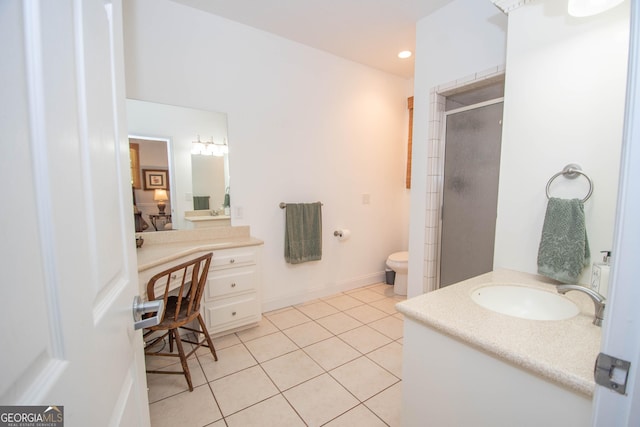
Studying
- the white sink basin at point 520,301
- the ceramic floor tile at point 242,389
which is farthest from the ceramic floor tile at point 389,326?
the white sink basin at point 520,301

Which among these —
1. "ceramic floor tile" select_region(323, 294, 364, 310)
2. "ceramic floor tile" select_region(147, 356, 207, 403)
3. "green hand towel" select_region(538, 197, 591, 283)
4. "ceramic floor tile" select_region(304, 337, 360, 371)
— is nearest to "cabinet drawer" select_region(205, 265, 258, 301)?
"ceramic floor tile" select_region(147, 356, 207, 403)

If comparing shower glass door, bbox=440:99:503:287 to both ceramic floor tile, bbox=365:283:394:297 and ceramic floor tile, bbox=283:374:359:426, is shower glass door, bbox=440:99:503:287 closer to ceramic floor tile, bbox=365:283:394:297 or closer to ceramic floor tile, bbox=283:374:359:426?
ceramic floor tile, bbox=365:283:394:297

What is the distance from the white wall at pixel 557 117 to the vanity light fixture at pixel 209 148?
2.14 meters

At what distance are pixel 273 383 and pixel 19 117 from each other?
6.16ft

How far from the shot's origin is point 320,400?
1593 mm

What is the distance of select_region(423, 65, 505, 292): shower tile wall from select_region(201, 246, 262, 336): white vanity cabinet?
150 cm

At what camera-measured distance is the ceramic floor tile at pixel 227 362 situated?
5.98 ft

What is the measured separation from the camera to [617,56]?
3.54 feet

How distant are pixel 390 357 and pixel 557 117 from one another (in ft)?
5.93

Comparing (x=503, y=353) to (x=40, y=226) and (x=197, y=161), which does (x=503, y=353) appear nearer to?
(x=40, y=226)

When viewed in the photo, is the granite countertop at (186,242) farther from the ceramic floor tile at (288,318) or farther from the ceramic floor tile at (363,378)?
the ceramic floor tile at (363,378)

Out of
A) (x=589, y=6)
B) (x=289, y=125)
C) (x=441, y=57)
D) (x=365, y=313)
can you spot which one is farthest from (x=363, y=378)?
(x=441, y=57)

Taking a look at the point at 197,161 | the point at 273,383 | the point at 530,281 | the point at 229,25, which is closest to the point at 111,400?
the point at 273,383

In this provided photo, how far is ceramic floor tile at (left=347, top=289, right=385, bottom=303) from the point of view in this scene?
10.00 feet
